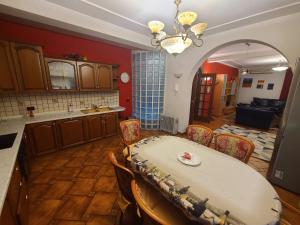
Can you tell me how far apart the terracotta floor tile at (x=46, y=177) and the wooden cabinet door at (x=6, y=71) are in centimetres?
154

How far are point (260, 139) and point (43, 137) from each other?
5.62 m

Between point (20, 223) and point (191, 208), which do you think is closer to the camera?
point (191, 208)

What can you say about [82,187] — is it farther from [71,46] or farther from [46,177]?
[71,46]

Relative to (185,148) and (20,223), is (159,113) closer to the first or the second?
(185,148)

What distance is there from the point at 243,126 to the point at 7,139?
673 centimetres

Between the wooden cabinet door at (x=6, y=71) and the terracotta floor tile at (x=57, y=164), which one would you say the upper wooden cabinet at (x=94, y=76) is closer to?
the wooden cabinet door at (x=6, y=71)

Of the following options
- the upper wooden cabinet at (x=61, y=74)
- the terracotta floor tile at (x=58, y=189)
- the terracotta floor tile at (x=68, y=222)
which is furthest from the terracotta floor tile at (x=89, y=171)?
the upper wooden cabinet at (x=61, y=74)

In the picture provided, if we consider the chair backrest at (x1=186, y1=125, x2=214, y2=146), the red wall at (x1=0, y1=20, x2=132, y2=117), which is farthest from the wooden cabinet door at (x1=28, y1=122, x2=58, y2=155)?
the chair backrest at (x1=186, y1=125, x2=214, y2=146)

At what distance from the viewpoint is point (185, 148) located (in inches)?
69.4

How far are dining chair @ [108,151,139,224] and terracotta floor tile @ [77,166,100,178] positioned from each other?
1.00 m

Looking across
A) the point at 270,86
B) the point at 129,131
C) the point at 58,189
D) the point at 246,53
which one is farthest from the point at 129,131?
the point at 270,86

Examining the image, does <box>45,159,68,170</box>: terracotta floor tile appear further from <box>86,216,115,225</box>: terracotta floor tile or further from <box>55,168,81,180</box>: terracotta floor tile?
<box>86,216,115,225</box>: terracotta floor tile

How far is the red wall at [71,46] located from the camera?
8.13ft

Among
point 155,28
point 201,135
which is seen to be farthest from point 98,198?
point 155,28
